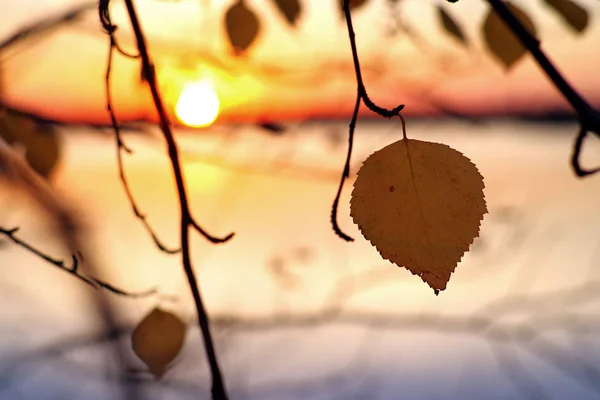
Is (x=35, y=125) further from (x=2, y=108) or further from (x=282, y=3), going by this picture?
(x=282, y=3)

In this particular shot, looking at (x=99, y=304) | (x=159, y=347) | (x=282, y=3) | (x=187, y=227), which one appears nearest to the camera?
(x=187, y=227)

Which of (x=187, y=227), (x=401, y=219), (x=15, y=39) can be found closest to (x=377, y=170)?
(x=401, y=219)

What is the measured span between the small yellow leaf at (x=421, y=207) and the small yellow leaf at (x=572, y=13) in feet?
1.34

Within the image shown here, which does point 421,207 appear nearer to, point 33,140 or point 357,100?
point 357,100

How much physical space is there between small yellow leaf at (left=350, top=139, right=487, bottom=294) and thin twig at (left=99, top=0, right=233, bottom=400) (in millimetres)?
145

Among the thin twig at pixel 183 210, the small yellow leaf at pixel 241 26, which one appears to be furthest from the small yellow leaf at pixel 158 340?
the small yellow leaf at pixel 241 26

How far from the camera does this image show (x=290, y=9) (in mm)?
987

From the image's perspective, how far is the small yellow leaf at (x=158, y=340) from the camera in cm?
73

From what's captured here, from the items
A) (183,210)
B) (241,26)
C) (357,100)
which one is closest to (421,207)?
(357,100)

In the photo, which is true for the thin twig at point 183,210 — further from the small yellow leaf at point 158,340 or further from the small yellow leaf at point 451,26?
the small yellow leaf at point 451,26

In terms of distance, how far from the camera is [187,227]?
1.73 ft

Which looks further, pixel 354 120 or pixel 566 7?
pixel 566 7

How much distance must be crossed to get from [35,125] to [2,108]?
0.07m

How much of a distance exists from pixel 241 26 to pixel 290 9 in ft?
0.36
